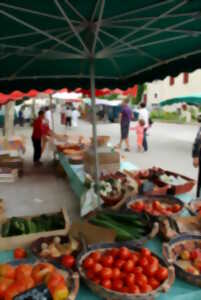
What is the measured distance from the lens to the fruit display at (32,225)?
93.7 inches

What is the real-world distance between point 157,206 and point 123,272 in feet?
3.66

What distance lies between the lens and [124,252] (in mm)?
1812

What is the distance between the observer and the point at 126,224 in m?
2.24

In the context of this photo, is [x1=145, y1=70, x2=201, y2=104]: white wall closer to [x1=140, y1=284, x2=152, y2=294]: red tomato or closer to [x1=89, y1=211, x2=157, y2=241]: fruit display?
[x1=89, y1=211, x2=157, y2=241]: fruit display

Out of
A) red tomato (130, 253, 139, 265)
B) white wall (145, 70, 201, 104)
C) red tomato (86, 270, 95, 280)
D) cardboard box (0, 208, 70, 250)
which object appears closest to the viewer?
red tomato (86, 270, 95, 280)

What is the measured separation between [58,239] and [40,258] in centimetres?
27

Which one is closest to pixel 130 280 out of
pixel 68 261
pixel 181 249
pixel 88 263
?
pixel 88 263

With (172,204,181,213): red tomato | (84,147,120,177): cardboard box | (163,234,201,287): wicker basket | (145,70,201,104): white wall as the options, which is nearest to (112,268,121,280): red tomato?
(163,234,201,287): wicker basket

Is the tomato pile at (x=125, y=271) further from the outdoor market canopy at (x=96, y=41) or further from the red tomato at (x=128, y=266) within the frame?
the outdoor market canopy at (x=96, y=41)

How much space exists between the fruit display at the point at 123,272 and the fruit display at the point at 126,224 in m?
0.19

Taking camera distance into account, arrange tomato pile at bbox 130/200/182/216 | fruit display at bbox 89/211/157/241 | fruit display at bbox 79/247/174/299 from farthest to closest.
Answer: tomato pile at bbox 130/200/182/216 < fruit display at bbox 89/211/157/241 < fruit display at bbox 79/247/174/299

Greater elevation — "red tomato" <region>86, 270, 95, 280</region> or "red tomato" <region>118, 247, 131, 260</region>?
"red tomato" <region>118, 247, 131, 260</region>

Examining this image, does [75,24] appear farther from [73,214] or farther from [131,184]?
[73,214]

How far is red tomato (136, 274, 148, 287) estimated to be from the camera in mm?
1527
